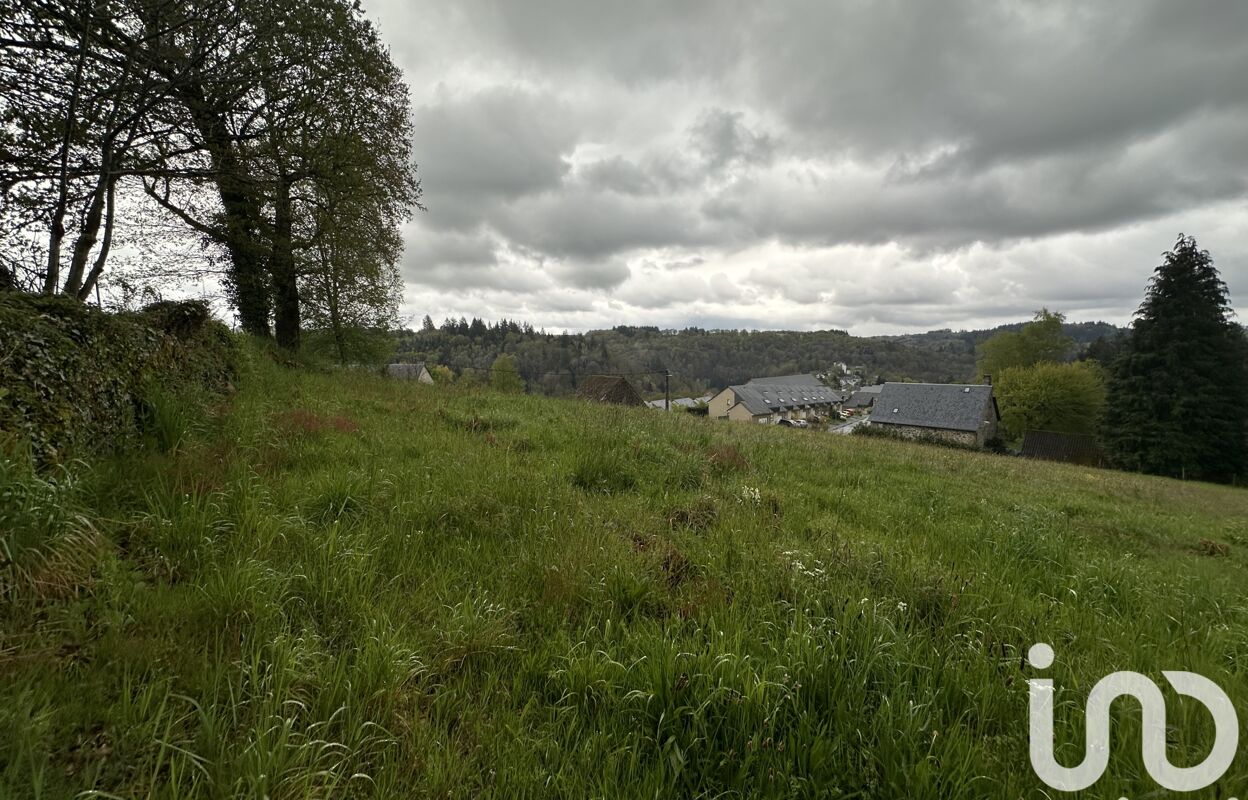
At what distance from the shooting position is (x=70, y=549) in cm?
246

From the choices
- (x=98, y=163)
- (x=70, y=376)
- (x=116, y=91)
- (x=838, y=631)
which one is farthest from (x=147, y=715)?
(x=98, y=163)

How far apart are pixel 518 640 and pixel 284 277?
1550cm

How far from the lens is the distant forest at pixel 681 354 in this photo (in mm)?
102062

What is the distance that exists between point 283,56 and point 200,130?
8.43 feet

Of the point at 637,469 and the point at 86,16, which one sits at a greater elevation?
the point at 86,16

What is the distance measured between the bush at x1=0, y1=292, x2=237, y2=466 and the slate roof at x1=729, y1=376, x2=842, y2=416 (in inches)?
2854

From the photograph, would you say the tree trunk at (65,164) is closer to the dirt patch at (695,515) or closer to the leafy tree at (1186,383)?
the dirt patch at (695,515)

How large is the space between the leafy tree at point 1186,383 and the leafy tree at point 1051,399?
14.6 metres

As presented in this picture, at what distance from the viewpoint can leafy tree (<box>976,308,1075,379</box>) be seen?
5694 cm

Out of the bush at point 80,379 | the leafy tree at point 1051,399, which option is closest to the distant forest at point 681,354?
the leafy tree at point 1051,399

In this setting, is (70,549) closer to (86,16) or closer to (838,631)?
(838,631)

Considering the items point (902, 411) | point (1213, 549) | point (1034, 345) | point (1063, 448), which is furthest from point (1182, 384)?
point (1213, 549)

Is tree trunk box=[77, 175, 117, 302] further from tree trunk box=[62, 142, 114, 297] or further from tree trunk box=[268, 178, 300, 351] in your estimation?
tree trunk box=[268, 178, 300, 351]

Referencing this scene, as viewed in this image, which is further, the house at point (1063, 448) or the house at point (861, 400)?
the house at point (861, 400)
